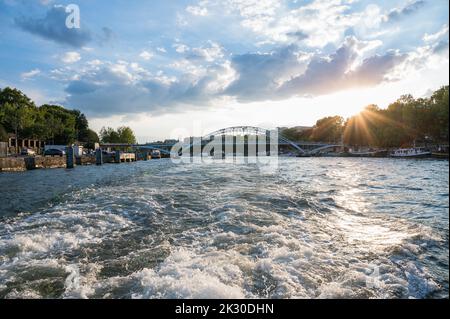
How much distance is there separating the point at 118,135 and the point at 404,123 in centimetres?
9829

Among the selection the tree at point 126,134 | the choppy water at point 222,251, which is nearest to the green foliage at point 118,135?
the tree at point 126,134

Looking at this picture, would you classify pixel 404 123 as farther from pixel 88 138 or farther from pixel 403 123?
pixel 88 138

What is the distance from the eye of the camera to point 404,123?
75562 millimetres

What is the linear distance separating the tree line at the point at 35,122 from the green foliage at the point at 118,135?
18.0 m

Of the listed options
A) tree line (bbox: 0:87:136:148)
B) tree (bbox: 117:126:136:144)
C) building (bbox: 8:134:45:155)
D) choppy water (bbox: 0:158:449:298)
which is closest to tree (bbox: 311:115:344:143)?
tree (bbox: 117:126:136:144)

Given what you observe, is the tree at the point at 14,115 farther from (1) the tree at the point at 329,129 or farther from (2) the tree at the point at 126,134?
(1) the tree at the point at 329,129

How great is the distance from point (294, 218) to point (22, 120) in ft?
208

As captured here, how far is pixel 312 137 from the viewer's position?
487 ft

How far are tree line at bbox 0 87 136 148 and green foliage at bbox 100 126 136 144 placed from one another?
18.0m

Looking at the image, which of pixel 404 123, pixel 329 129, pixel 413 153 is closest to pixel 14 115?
pixel 413 153

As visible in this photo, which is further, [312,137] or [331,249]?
[312,137]

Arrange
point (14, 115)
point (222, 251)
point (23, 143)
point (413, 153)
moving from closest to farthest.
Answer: point (222, 251)
point (14, 115)
point (413, 153)
point (23, 143)
